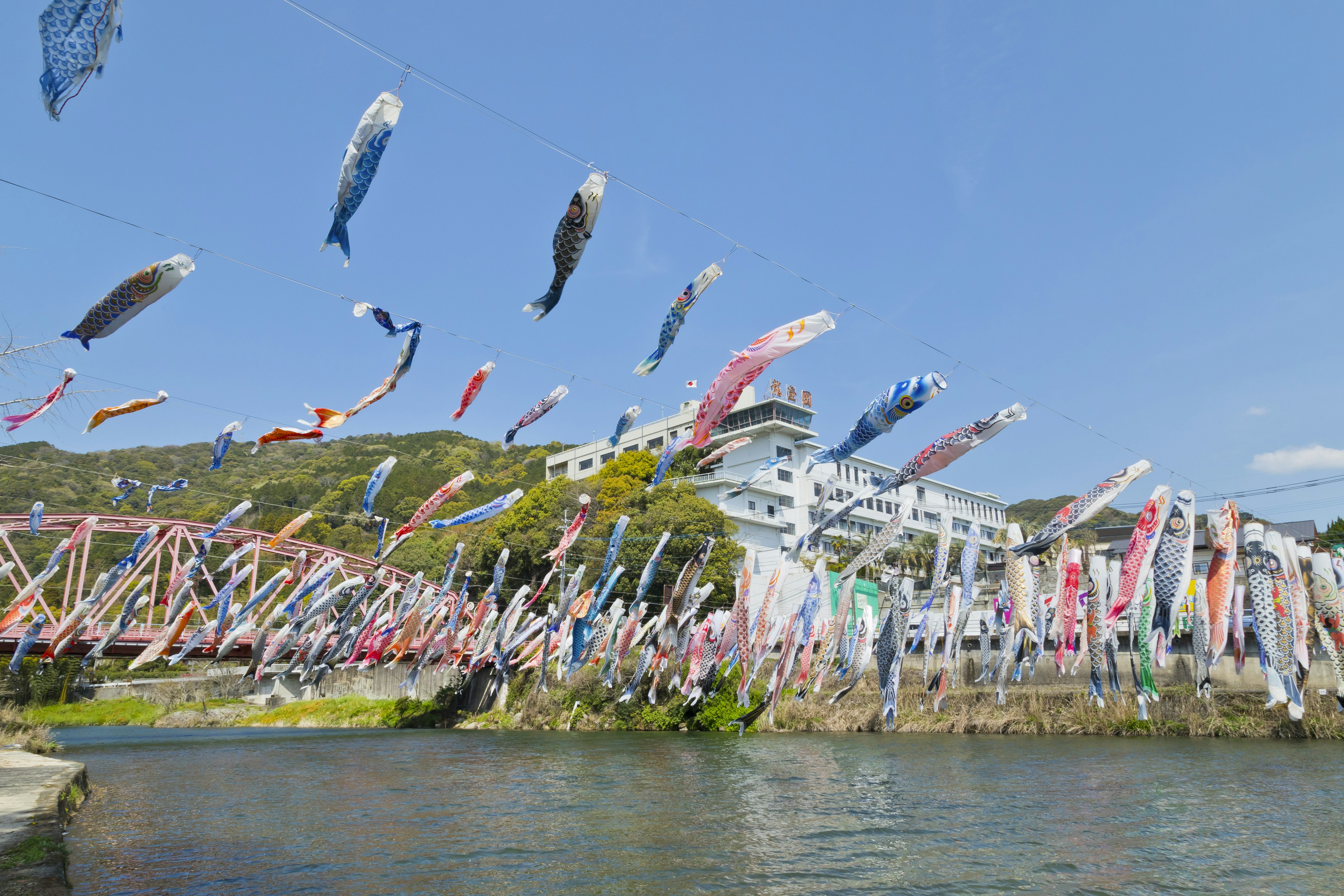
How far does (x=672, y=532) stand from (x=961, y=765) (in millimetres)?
21250

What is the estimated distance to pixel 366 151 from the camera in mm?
7383

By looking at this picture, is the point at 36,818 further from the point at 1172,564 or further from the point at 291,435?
the point at 1172,564

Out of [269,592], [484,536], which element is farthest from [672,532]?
[269,592]

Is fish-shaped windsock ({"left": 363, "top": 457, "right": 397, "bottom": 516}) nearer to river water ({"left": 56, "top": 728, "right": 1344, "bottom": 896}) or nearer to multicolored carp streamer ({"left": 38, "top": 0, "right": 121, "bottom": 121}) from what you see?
river water ({"left": 56, "top": 728, "right": 1344, "bottom": 896})

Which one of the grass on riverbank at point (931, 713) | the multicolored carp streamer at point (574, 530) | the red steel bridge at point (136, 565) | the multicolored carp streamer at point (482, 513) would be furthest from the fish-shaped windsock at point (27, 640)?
the multicolored carp streamer at point (574, 530)

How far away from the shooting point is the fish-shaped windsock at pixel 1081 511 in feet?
39.2

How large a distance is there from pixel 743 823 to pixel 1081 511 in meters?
6.68

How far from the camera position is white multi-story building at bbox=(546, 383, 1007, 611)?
2074 inches

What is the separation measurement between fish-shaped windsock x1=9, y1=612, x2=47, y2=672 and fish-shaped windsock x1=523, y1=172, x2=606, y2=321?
26588 mm

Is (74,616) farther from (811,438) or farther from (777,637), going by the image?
(811,438)

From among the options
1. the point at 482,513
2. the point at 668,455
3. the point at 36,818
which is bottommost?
the point at 36,818

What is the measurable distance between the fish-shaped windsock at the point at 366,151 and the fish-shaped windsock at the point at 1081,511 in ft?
32.3

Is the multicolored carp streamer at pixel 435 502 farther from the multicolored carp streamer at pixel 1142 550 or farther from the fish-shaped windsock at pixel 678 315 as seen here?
the multicolored carp streamer at pixel 1142 550

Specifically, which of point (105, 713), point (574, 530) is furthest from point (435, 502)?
point (105, 713)
